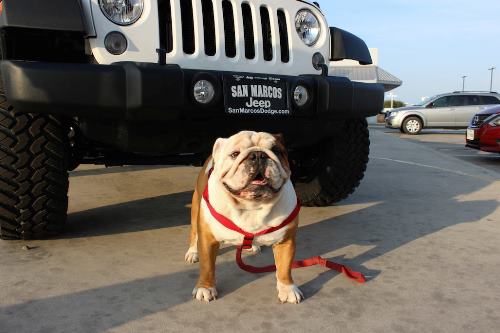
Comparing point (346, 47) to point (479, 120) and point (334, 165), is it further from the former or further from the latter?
point (479, 120)

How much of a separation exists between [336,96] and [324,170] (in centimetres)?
83

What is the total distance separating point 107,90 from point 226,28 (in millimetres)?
890

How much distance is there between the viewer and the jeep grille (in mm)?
2518

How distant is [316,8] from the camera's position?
3018 millimetres

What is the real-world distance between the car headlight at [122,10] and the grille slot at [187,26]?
243 mm

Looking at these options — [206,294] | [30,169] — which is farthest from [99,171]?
[206,294]

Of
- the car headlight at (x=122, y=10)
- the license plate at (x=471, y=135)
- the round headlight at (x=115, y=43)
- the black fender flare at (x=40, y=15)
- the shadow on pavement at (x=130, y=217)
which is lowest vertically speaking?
the shadow on pavement at (x=130, y=217)

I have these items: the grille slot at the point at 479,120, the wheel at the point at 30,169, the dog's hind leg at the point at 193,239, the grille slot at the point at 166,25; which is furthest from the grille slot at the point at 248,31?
the grille slot at the point at 479,120

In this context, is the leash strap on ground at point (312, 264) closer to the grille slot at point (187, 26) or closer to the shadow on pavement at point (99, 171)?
the grille slot at point (187, 26)

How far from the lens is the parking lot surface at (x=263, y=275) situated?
72.4 inches

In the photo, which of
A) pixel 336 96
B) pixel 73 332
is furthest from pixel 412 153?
pixel 73 332

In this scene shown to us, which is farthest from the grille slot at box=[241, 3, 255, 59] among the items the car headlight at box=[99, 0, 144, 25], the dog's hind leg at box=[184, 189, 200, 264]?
the dog's hind leg at box=[184, 189, 200, 264]

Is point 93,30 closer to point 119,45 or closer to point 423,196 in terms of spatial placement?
point 119,45

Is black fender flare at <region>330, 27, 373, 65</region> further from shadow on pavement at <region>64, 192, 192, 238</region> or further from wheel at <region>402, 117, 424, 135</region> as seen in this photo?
wheel at <region>402, 117, 424, 135</region>
